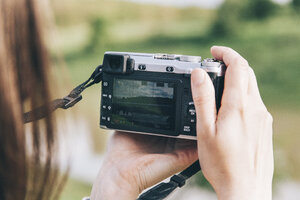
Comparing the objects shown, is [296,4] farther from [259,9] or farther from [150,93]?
[150,93]

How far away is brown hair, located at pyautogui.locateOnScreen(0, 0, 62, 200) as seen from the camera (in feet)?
1.68

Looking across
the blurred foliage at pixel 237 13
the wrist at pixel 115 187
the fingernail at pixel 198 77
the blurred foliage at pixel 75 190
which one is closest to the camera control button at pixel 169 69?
the fingernail at pixel 198 77

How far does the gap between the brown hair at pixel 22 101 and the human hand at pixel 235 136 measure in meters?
0.29

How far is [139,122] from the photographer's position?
0.89 meters

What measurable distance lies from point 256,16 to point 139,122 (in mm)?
5759

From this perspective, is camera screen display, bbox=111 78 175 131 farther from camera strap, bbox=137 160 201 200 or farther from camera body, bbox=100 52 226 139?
camera strap, bbox=137 160 201 200

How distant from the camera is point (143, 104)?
0.88m

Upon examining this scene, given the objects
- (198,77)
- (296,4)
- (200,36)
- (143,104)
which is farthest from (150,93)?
(296,4)

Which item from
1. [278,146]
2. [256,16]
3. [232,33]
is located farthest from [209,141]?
[256,16]

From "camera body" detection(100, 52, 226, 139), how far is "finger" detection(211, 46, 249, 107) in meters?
0.05

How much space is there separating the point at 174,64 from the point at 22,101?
38 cm

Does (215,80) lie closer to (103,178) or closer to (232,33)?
(103,178)

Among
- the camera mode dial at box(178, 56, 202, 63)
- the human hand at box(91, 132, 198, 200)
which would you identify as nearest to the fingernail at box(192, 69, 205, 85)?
the camera mode dial at box(178, 56, 202, 63)

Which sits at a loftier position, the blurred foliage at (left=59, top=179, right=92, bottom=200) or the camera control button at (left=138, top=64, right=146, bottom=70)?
the camera control button at (left=138, top=64, right=146, bottom=70)
